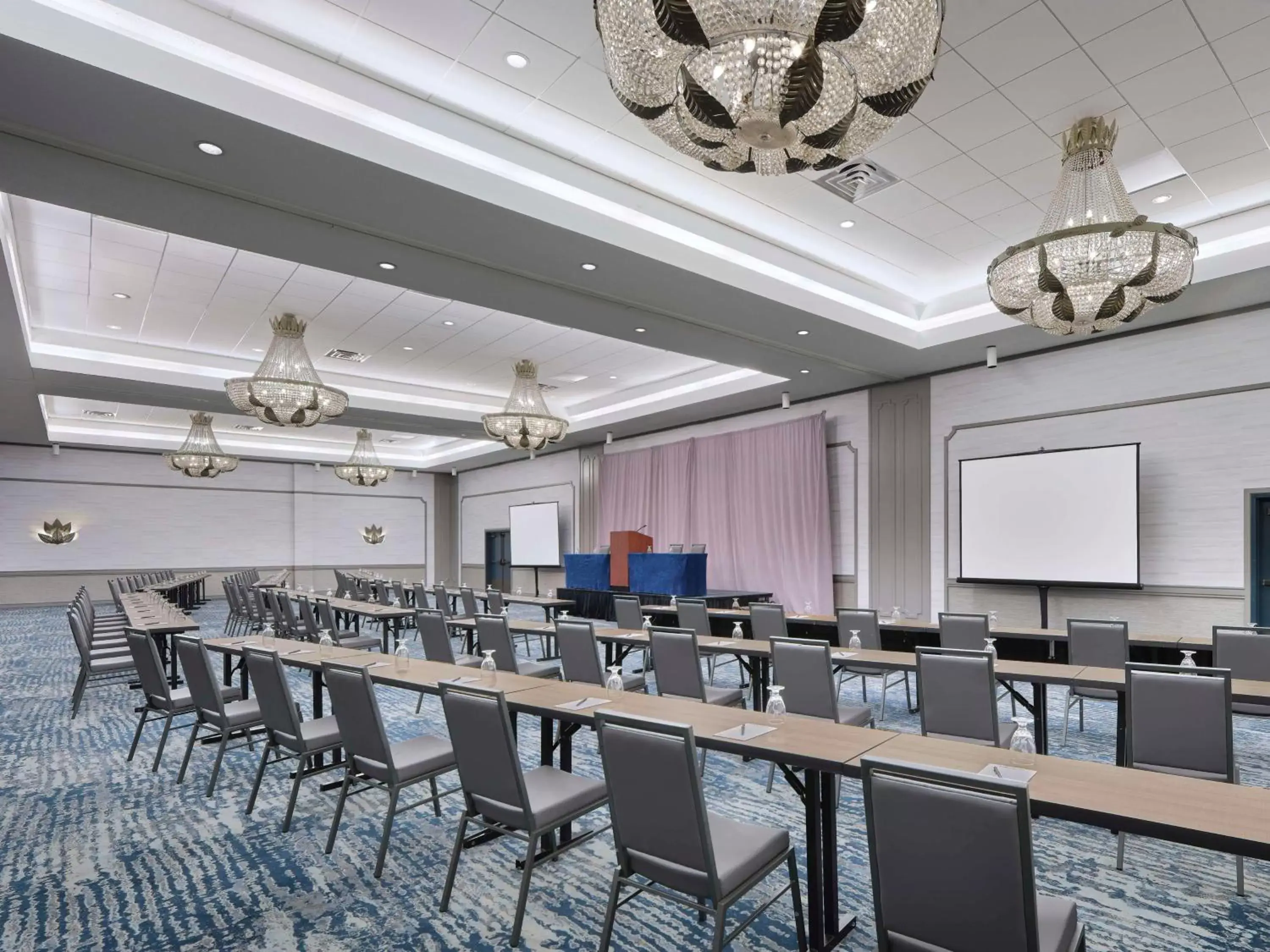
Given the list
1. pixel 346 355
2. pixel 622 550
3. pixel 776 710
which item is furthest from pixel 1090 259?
pixel 346 355

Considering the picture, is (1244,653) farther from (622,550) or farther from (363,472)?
(363,472)

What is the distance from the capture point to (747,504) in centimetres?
1189

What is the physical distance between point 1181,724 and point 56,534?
63.5ft

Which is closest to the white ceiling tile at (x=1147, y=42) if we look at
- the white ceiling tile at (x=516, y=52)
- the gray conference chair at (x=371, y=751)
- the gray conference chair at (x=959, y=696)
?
the white ceiling tile at (x=516, y=52)

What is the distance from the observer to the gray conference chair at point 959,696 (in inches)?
141

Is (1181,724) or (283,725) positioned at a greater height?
(1181,724)

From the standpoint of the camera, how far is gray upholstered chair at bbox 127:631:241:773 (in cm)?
460

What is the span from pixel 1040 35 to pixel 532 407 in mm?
6637

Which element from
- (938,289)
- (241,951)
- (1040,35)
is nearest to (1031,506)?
(938,289)

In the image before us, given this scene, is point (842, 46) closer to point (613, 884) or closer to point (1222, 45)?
point (613, 884)

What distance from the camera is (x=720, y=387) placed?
1105 centimetres

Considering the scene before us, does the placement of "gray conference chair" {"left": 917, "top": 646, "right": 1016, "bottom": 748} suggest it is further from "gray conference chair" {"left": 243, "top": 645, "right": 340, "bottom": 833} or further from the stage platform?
the stage platform

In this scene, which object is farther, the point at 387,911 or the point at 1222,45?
the point at 1222,45

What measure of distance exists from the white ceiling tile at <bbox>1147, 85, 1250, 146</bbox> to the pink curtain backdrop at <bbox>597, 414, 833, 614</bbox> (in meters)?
6.00
